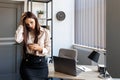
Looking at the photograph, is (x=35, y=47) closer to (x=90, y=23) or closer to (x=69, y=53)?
(x=69, y=53)

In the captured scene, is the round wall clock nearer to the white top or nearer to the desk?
the desk

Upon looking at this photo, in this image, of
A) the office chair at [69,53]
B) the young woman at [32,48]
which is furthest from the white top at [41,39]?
the office chair at [69,53]

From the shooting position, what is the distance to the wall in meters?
2.07

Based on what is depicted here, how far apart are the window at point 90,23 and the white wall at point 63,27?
0.48 feet

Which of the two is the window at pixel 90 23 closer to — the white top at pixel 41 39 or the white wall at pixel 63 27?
the white wall at pixel 63 27

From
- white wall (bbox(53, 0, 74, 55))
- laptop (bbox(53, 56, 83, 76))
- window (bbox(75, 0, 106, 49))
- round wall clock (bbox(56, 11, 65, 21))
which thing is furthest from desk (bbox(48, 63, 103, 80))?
round wall clock (bbox(56, 11, 65, 21))

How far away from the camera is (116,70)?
211 cm

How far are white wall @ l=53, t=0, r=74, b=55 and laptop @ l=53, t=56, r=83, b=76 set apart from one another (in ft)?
8.45

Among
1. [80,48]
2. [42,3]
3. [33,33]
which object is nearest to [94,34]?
[80,48]

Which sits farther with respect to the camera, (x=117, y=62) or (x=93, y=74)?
(x=93, y=74)

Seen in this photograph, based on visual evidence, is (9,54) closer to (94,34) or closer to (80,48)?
(80,48)

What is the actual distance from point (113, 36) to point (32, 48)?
0.94 meters

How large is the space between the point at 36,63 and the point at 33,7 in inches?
118

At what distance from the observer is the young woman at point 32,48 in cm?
247
